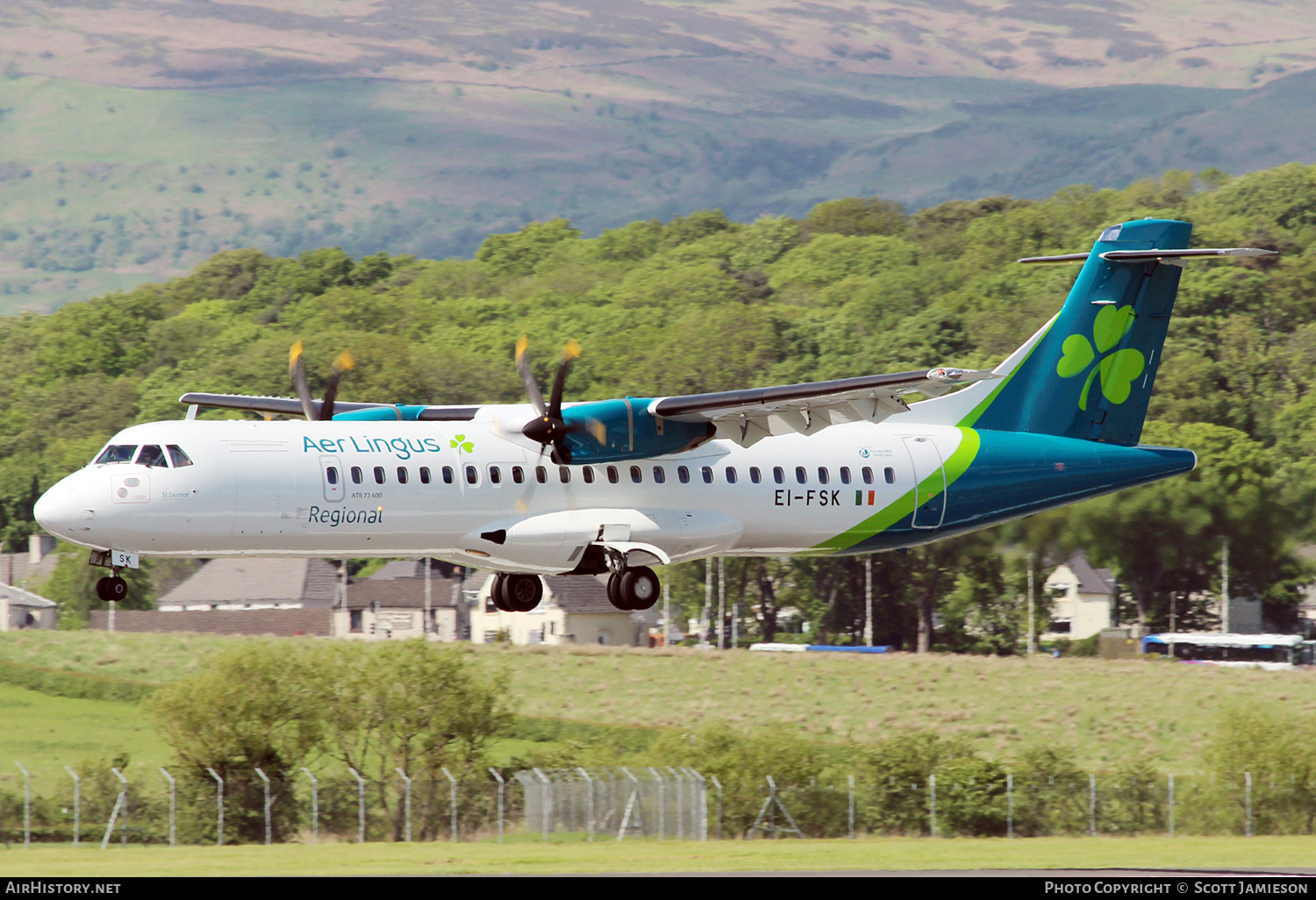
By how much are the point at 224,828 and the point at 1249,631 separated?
49.7 m

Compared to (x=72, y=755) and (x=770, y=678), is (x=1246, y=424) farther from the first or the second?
(x=72, y=755)

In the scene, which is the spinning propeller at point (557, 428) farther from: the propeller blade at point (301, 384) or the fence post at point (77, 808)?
the fence post at point (77, 808)

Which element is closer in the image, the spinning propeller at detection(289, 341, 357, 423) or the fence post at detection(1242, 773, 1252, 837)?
the spinning propeller at detection(289, 341, 357, 423)

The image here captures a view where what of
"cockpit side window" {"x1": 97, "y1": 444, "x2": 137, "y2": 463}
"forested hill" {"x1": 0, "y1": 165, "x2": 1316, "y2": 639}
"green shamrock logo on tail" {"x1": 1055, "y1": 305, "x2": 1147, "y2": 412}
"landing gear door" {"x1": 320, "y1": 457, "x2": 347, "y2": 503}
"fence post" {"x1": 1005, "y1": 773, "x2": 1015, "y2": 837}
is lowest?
"fence post" {"x1": 1005, "y1": 773, "x2": 1015, "y2": 837}

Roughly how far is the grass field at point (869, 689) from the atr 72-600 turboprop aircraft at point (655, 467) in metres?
23.5

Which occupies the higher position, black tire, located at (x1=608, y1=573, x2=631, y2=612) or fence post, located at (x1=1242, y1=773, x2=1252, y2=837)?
black tire, located at (x1=608, y1=573, x2=631, y2=612)

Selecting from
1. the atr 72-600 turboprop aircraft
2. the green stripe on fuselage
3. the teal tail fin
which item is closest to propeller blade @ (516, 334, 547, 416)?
the atr 72-600 turboprop aircraft

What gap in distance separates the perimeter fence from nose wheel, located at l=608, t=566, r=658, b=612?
31.9 ft

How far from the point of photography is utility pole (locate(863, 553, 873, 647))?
7800cm

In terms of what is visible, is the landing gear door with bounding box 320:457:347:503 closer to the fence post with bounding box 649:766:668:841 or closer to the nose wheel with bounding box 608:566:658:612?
the nose wheel with bounding box 608:566:658:612

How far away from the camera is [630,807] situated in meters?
37.8

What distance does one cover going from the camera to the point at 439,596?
89.2 m

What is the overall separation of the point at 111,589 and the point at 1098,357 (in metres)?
19.9
